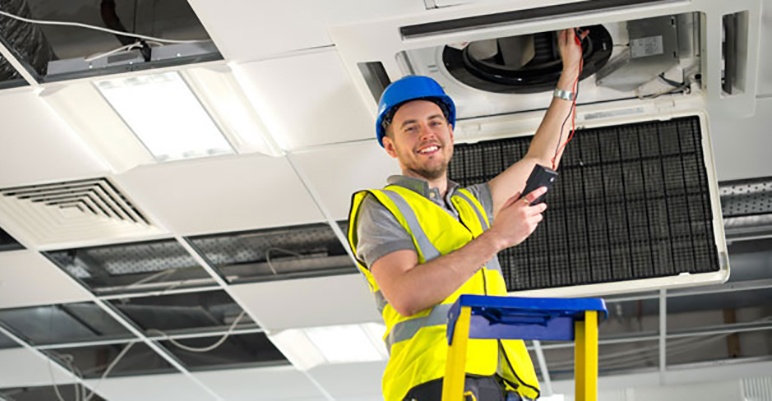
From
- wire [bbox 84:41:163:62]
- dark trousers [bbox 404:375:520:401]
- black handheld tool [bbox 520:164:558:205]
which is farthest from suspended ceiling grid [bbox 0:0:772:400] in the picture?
dark trousers [bbox 404:375:520:401]

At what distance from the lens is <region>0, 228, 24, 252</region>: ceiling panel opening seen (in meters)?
4.19

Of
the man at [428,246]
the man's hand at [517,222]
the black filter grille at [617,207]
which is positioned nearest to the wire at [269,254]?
the black filter grille at [617,207]

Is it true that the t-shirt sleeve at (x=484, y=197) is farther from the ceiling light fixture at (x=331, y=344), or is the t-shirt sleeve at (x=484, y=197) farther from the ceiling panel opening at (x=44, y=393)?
the ceiling panel opening at (x=44, y=393)

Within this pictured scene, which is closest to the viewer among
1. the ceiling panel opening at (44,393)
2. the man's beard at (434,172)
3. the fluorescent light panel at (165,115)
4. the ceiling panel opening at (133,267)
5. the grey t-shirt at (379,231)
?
the grey t-shirt at (379,231)

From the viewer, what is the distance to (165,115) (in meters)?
3.39

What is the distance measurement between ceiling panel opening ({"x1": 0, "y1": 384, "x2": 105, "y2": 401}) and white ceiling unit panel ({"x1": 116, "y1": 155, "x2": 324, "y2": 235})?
80.0 inches

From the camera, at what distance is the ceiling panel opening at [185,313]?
477 centimetres

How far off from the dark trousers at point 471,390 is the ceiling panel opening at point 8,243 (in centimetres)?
274

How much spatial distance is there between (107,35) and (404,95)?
1.16 metres

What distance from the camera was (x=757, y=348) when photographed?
507cm

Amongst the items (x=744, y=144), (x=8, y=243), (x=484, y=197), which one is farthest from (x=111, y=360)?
(x=744, y=144)

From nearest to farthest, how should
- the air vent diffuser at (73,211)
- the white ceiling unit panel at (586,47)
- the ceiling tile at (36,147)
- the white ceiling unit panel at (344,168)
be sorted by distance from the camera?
the white ceiling unit panel at (586,47) < the ceiling tile at (36,147) < the white ceiling unit panel at (344,168) < the air vent diffuser at (73,211)

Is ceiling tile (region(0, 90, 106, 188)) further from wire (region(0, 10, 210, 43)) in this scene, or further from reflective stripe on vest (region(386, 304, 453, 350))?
reflective stripe on vest (region(386, 304, 453, 350))

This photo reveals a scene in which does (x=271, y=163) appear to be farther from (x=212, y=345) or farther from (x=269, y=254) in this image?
(x=212, y=345)
